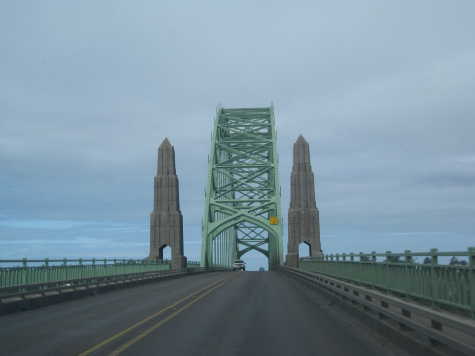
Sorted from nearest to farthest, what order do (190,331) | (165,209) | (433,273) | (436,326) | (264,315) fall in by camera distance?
(436,326)
(433,273)
(190,331)
(264,315)
(165,209)

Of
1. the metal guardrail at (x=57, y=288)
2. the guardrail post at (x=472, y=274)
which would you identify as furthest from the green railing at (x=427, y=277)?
the metal guardrail at (x=57, y=288)

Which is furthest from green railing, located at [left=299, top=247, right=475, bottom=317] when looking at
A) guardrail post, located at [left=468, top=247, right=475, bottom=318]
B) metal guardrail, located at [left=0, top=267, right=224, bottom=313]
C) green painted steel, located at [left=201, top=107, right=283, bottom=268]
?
green painted steel, located at [left=201, top=107, right=283, bottom=268]

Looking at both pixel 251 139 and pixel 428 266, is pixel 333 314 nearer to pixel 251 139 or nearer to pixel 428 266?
pixel 428 266

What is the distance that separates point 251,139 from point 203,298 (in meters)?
82.6

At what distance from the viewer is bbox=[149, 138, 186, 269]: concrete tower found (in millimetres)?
87562

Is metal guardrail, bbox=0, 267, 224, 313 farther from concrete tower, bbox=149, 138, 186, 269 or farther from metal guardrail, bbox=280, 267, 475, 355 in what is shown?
concrete tower, bbox=149, 138, 186, 269

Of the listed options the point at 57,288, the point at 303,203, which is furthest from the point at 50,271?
the point at 303,203

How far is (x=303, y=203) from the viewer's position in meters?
103

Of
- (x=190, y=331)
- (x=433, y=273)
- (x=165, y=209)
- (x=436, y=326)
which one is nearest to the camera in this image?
(x=436, y=326)

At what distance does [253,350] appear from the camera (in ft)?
32.6

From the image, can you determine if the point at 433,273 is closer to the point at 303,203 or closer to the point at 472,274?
the point at 472,274

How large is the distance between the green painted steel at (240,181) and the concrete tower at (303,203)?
4.94 m

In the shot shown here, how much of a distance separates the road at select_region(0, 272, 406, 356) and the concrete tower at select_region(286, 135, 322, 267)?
83552 millimetres

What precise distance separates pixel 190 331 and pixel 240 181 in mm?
84662
